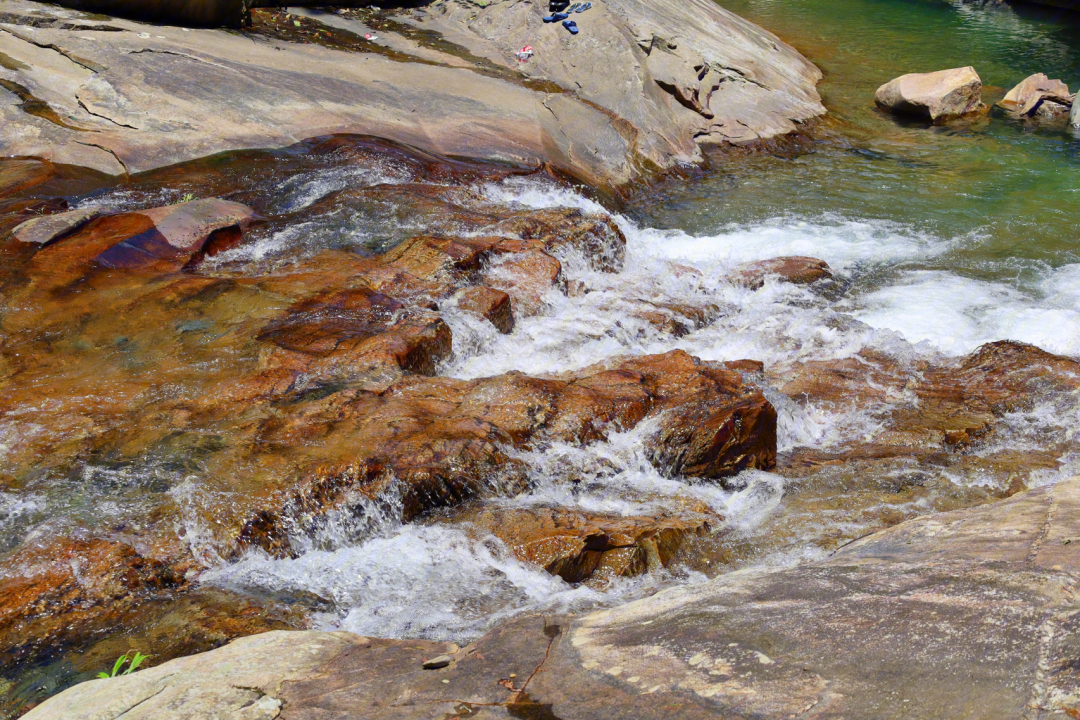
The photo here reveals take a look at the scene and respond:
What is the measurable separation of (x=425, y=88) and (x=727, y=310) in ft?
16.0

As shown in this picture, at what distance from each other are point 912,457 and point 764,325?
202 centimetres

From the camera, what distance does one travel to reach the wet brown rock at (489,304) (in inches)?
240

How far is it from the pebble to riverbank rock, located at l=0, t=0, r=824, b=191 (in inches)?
265

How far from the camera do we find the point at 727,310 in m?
7.04

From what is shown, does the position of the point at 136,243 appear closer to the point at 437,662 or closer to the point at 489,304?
the point at 489,304

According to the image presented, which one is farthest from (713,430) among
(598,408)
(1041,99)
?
(1041,99)

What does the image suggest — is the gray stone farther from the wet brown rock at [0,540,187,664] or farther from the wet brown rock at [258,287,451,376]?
the wet brown rock at [0,540,187,664]

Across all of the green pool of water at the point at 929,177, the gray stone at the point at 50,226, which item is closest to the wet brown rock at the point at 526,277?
the green pool of water at the point at 929,177

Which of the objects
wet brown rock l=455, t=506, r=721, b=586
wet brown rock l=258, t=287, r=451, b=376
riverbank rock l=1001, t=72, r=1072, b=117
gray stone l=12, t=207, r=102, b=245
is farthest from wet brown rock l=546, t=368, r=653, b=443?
riverbank rock l=1001, t=72, r=1072, b=117

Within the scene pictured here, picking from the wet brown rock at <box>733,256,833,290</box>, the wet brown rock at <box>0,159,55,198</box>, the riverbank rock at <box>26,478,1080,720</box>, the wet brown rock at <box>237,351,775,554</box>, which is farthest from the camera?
the wet brown rock at <box>733,256,833,290</box>

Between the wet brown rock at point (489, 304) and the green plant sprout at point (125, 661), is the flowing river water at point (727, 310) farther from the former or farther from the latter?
the green plant sprout at point (125, 661)

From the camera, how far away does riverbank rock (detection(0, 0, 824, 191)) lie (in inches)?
320

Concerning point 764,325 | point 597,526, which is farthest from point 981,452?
point 597,526

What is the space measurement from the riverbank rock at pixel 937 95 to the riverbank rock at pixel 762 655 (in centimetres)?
1059
